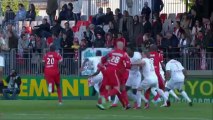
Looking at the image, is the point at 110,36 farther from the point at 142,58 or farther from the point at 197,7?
the point at 142,58

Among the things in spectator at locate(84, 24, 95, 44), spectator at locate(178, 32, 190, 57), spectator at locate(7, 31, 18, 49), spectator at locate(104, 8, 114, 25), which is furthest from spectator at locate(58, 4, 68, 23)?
spectator at locate(178, 32, 190, 57)

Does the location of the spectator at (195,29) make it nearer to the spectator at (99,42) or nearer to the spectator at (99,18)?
the spectator at (99,42)

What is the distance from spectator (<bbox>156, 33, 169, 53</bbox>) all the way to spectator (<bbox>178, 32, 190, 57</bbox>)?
0.56 metres

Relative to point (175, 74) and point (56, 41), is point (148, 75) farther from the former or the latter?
point (56, 41)

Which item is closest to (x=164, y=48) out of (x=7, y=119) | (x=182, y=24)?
(x=182, y=24)

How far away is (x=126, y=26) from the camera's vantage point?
34875 millimetres

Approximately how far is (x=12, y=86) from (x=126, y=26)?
5376 mm

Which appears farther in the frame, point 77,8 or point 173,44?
point 77,8

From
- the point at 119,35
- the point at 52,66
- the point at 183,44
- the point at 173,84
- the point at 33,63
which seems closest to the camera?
the point at 173,84

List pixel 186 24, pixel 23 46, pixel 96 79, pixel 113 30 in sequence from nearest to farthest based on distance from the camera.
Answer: pixel 96 79 < pixel 186 24 < pixel 113 30 < pixel 23 46

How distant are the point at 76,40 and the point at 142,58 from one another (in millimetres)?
9104

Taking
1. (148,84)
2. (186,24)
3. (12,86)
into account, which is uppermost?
(186,24)

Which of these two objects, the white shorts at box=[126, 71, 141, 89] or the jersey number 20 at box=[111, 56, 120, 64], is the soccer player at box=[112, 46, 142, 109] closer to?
the white shorts at box=[126, 71, 141, 89]

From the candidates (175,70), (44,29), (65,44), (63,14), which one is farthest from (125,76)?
(63,14)
